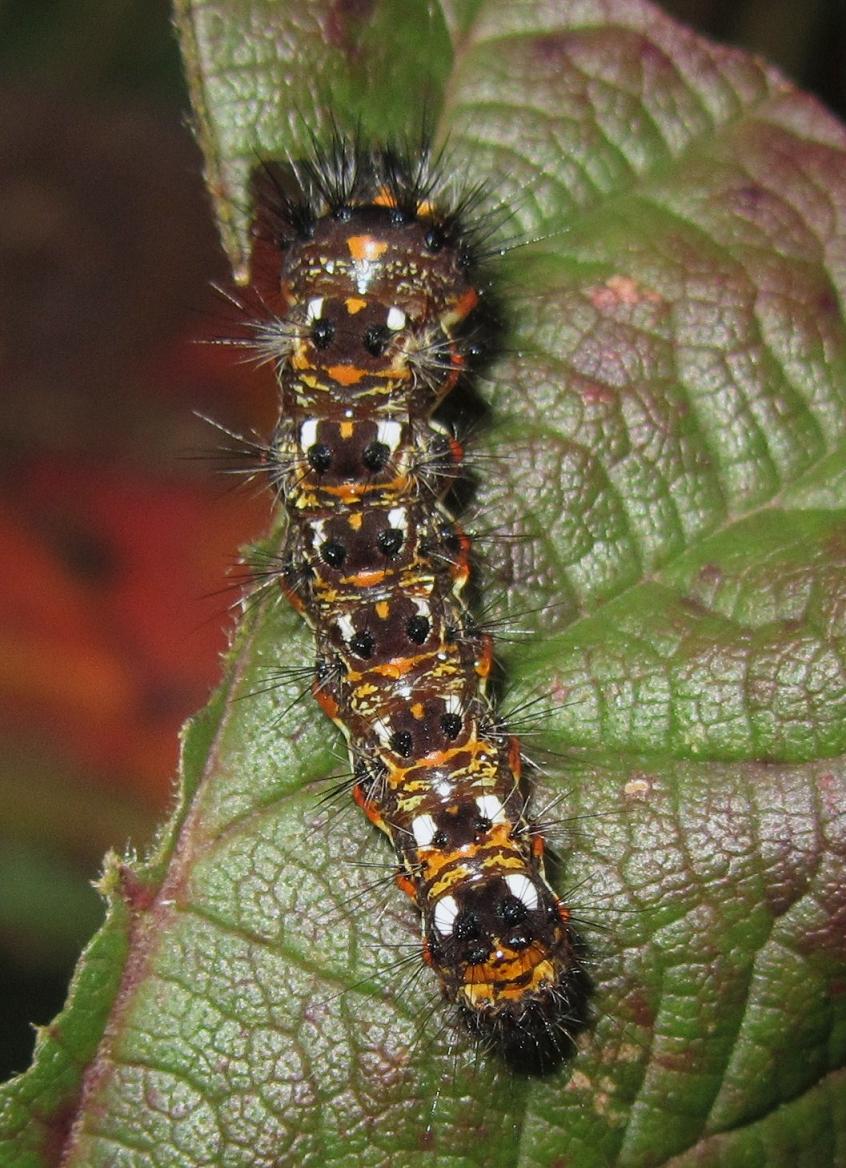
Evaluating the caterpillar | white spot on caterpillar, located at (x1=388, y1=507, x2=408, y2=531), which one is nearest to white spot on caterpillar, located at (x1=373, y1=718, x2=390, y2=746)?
the caterpillar

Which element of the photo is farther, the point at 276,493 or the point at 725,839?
the point at 276,493

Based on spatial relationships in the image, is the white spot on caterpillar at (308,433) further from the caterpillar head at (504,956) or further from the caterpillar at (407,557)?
the caterpillar head at (504,956)

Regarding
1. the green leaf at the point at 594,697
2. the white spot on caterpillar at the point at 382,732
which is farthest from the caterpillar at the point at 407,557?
the green leaf at the point at 594,697

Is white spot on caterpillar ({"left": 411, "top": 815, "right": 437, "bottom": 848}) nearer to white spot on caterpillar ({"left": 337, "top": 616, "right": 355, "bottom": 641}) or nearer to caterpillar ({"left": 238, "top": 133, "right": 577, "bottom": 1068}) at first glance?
caterpillar ({"left": 238, "top": 133, "right": 577, "bottom": 1068})

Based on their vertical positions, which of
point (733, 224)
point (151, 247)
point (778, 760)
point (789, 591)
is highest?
point (151, 247)

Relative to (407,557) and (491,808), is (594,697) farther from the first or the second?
(407,557)

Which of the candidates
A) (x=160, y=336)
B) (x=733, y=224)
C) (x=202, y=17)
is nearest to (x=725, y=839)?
(x=733, y=224)

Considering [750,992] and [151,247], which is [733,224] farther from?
[151,247]

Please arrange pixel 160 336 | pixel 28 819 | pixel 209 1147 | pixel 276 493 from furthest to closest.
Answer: pixel 160 336 → pixel 28 819 → pixel 276 493 → pixel 209 1147
